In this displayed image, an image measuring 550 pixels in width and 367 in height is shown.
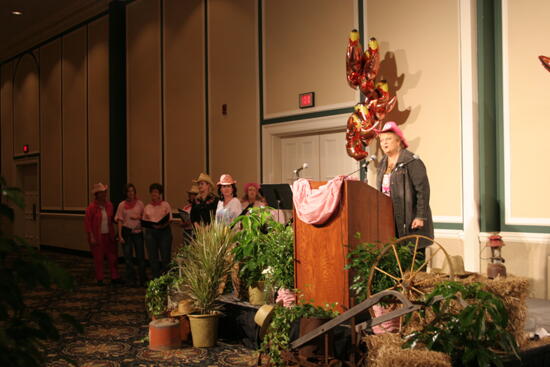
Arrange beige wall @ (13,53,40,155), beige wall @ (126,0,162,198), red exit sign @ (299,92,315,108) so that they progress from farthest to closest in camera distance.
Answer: beige wall @ (13,53,40,155), beige wall @ (126,0,162,198), red exit sign @ (299,92,315,108)

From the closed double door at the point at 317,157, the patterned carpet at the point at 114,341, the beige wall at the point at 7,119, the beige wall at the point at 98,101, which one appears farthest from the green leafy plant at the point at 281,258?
the beige wall at the point at 7,119

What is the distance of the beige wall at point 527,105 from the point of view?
202 inches

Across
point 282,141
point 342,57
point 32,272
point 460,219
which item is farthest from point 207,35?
point 32,272

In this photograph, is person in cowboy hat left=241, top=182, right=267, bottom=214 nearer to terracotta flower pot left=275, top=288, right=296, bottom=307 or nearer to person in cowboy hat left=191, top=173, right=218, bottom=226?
person in cowboy hat left=191, top=173, right=218, bottom=226

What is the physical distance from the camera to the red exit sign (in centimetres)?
708

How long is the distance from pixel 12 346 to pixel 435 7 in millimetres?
5498

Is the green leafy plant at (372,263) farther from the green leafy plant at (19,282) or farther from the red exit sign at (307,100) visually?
the red exit sign at (307,100)

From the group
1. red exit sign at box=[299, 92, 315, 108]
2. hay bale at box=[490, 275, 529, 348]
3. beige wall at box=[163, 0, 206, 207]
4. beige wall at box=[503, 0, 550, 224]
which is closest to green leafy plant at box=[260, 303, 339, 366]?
hay bale at box=[490, 275, 529, 348]

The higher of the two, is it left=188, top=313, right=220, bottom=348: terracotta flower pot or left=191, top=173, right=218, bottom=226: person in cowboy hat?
left=191, top=173, right=218, bottom=226: person in cowboy hat

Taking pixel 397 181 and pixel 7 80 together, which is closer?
pixel 397 181

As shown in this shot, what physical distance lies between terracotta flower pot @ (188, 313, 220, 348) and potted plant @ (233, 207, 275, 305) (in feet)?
1.12

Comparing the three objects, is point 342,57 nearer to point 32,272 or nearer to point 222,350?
point 222,350

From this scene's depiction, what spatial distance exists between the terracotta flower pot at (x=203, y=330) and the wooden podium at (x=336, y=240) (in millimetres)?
745

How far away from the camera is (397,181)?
436cm
